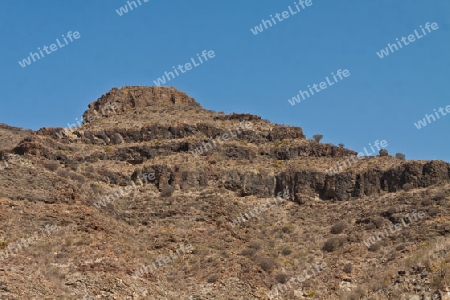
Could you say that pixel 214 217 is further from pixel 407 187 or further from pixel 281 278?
pixel 407 187

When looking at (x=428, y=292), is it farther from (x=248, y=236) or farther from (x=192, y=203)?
(x=192, y=203)

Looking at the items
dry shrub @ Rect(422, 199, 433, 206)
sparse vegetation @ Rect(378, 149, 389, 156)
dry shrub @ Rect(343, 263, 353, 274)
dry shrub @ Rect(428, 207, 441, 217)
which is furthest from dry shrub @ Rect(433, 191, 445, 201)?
sparse vegetation @ Rect(378, 149, 389, 156)

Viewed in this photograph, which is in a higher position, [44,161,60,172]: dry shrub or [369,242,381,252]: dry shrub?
[44,161,60,172]: dry shrub

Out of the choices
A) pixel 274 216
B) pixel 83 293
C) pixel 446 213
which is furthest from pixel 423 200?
pixel 83 293

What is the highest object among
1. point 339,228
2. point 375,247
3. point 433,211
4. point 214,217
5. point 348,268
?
point 214,217

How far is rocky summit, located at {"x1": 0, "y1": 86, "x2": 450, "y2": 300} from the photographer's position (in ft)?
98.7

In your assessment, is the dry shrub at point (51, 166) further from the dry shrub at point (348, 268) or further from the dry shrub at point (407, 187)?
the dry shrub at point (407, 187)

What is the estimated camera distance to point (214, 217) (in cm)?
4297

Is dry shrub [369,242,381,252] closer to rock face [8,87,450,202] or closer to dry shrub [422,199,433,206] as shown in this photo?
dry shrub [422,199,433,206]

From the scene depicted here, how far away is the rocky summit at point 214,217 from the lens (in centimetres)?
3008

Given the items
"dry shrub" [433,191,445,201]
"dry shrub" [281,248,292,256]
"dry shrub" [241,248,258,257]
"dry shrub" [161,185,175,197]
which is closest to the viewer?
"dry shrub" [241,248,258,257]

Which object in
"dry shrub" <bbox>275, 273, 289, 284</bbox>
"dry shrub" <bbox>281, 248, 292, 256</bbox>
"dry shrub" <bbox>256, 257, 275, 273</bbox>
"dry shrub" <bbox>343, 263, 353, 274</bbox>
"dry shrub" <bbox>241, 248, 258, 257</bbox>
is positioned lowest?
"dry shrub" <bbox>343, 263, 353, 274</bbox>

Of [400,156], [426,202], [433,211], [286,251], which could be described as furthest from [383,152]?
[286,251]

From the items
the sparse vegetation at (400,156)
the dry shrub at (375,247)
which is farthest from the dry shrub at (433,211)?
the sparse vegetation at (400,156)
